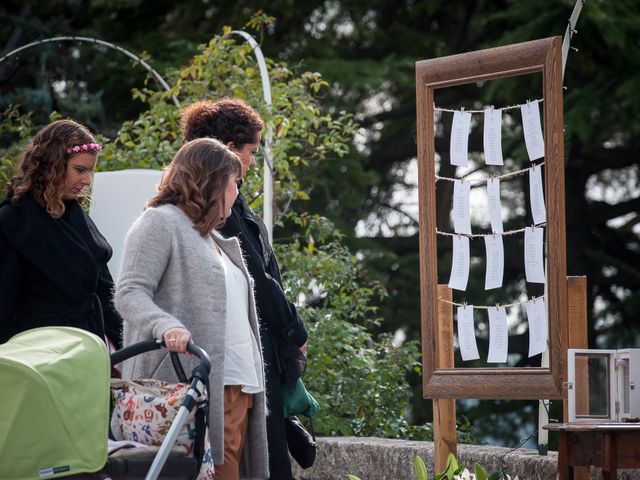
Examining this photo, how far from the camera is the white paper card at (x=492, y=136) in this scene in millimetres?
5105

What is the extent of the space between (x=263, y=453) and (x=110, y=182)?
2.35 m

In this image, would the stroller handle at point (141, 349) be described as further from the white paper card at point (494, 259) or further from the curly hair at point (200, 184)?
the white paper card at point (494, 259)

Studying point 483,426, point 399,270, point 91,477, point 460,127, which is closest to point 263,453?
point 91,477

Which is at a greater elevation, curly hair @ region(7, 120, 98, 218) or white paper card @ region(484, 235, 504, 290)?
curly hair @ region(7, 120, 98, 218)

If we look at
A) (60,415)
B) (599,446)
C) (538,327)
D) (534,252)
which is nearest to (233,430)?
(60,415)

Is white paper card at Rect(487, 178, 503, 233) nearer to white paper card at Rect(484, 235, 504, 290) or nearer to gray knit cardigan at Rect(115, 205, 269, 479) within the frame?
white paper card at Rect(484, 235, 504, 290)

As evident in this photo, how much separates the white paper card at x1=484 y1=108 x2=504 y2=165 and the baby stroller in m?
2.35

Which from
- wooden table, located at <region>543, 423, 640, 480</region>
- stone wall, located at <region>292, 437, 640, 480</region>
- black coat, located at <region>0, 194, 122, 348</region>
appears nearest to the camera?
black coat, located at <region>0, 194, 122, 348</region>

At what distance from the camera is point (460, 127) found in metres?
5.23

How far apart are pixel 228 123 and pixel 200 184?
61 cm

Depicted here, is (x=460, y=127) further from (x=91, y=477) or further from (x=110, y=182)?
(x=91, y=477)

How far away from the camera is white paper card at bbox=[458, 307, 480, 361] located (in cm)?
519

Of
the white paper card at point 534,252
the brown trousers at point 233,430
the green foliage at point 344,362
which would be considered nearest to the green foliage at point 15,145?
the green foliage at point 344,362

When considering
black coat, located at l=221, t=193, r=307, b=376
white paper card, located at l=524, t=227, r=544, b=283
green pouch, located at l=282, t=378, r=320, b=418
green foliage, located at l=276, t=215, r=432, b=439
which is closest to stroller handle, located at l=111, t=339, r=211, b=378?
black coat, located at l=221, t=193, r=307, b=376
